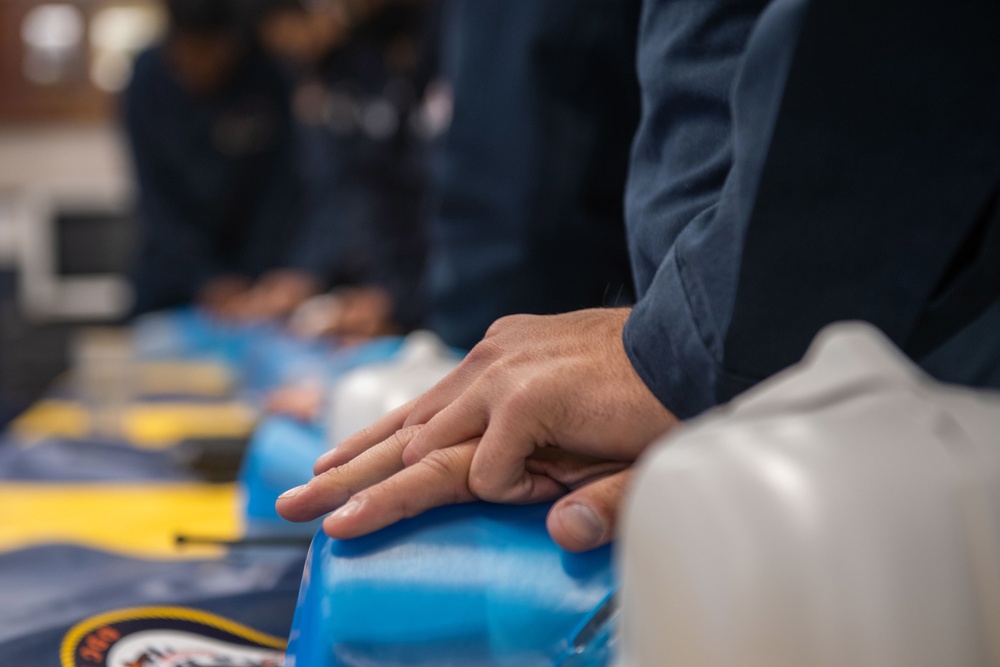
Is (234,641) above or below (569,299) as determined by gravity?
below

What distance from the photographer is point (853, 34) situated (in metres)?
0.34

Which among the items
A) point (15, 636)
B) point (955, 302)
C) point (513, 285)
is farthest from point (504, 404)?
point (513, 285)

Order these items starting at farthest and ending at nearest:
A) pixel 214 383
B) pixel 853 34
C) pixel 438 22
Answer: pixel 214 383
pixel 438 22
pixel 853 34

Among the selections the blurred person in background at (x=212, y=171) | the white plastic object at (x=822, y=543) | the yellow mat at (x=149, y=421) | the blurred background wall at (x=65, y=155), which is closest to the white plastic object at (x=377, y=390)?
the white plastic object at (x=822, y=543)

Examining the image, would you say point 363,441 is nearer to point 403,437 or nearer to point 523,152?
point 403,437

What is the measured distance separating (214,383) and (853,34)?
1782 millimetres

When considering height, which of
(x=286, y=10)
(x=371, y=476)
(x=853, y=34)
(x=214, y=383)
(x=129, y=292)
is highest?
(x=853, y=34)

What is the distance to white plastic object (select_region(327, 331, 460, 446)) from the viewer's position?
0.55 metres

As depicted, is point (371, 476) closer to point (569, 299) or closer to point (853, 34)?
point (569, 299)

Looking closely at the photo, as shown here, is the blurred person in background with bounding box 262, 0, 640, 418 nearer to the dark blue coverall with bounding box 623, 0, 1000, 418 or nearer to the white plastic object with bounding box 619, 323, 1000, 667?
the dark blue coverall with bounding box 623, 0, 1000, 418

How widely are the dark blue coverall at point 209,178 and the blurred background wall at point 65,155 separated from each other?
149cm

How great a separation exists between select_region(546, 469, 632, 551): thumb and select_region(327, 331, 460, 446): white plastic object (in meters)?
0.17

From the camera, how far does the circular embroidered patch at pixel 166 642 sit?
46 centimetres

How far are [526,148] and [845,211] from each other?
75cm
